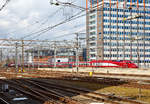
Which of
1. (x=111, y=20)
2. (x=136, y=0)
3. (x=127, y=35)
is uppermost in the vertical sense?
(x=136, y=0)

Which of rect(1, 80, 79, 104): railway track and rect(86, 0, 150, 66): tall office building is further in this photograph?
rect(86, 0, 150, 66): tall office building

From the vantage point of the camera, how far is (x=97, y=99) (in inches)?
579

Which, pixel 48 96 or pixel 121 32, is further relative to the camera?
pixel 121 32

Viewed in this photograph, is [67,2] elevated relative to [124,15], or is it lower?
lower

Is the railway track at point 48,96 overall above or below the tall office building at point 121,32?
below

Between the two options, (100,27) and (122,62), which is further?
(100,27)

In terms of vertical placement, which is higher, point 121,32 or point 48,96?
point 121,32

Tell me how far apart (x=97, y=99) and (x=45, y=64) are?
71151 mm

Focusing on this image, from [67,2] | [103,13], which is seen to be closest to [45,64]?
[103,13]

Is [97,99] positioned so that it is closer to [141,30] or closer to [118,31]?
[118,31]

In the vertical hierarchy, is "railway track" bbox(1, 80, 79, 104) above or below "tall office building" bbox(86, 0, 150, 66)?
below

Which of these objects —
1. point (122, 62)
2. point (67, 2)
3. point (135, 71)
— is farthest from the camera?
point (122, 62)

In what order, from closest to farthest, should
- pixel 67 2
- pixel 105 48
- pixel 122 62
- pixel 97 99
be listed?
pixel 97 99 → pixel 67 2 → pixel 122 62 → pixel 105 48

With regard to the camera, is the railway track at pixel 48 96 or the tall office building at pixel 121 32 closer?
the railway track at pixel 48 96
